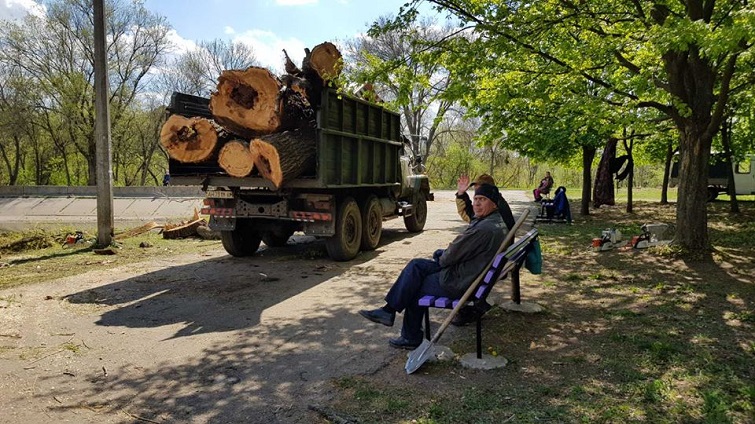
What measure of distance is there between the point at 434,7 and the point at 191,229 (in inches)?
298

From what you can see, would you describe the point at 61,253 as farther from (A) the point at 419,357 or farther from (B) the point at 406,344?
(A) the point at 419,357

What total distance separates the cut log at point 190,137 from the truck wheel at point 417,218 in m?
5.84

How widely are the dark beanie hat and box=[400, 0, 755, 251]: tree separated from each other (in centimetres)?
329

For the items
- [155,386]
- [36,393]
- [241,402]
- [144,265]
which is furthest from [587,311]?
[144,265]

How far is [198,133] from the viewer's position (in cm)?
765

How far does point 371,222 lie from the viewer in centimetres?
995

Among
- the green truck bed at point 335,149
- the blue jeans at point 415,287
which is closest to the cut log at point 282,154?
the green truck bed at point 335,149

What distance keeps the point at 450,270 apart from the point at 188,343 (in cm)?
241

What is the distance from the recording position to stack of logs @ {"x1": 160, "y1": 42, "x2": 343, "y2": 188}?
734cm

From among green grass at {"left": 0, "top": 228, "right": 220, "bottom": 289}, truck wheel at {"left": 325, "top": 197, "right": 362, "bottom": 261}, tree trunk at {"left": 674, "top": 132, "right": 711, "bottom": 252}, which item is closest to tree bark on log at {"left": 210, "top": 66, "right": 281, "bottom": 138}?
truck wheel at {"left": 325, "top": 197, "right": 362, "bottom": 261}

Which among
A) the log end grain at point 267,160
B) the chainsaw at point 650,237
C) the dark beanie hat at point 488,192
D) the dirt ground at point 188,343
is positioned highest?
the log end grain at point 267,160

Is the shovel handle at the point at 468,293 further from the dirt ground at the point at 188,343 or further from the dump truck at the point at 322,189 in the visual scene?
the dump truck at the point at 322,189

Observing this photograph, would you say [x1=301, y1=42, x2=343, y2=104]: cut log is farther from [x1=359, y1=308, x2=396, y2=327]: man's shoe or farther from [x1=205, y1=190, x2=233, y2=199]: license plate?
[x1=359, y1=308, x2=396, y2=327]: man's shoe

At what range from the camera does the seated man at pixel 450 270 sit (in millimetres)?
4168
